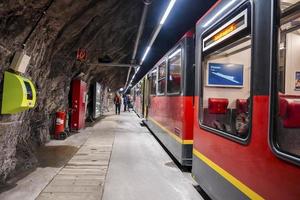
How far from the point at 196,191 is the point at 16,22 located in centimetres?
333

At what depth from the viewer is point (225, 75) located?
4230 mm

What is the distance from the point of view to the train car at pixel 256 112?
2025mm

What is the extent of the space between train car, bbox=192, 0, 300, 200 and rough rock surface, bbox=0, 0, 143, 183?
2.47m

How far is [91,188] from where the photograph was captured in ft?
13.3

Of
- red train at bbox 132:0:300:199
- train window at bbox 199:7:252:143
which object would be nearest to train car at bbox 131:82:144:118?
red train at bbox 132:0:300:199

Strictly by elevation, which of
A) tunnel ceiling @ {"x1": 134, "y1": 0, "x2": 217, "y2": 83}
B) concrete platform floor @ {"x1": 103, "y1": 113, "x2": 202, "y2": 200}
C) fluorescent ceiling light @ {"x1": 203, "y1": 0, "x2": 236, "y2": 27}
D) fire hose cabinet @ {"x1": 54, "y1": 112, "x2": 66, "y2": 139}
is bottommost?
concrete platform floor @ {"x1": 103, "y1": 113, "x2": 202, "y2": 200}

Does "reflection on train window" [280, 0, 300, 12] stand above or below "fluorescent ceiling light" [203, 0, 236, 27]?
below

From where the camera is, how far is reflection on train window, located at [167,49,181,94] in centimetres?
544

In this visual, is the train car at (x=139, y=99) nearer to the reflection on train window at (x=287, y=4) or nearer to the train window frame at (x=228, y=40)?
the train window frame at (x=228, y=40)

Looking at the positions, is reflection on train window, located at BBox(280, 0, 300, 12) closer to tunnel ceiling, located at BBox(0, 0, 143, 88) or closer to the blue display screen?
the blue display screen

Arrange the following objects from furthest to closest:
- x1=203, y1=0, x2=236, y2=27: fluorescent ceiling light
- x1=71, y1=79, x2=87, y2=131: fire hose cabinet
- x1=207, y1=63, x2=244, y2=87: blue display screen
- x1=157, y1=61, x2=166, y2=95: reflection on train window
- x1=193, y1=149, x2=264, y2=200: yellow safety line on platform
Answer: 1. x1=71, y1=79, x2=87, y2=131: fire hose cabinet
2. x1=157, y1=61, x2=166, y2=95: reflection on train window
3. x1=207, y1=63, x2=244, y2=87: blue display screen
4. x1=203, y1=0, x2=236, y2=27: fluorescent ceiling light
5. x1=193, y1=149, x2=264, y2=200: yellow safety line on platform

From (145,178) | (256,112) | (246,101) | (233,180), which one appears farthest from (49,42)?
(256,112)

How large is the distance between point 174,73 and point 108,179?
249 centimetres

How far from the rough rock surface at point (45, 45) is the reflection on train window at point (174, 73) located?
6.65ft
